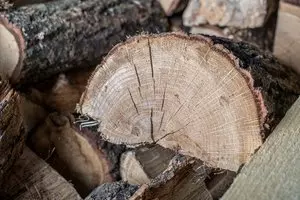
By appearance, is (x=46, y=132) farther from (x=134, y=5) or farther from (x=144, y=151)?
(x=134, y=5)

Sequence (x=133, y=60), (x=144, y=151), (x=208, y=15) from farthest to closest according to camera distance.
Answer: (x=208, y=15), (x=144, y=151), (x=133, y=60)

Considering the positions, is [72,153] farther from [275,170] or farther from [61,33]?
[275,170]

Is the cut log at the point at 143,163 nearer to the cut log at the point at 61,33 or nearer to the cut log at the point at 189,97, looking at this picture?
the cut log at the point at 189,97

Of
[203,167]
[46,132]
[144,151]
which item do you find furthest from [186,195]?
[46,132]

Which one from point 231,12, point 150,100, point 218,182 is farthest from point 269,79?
point 231,12

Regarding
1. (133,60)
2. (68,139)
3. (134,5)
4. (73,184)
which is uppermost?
(133,60)

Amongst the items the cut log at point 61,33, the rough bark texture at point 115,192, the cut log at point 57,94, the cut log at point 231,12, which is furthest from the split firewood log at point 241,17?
the rough bark texture at point 115,192

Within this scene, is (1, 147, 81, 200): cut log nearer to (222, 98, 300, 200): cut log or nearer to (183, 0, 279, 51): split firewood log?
(222, 98, 300, 200): cut log
